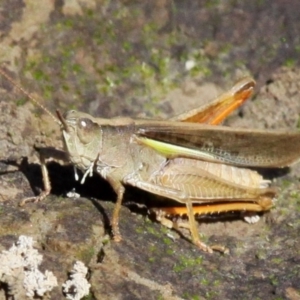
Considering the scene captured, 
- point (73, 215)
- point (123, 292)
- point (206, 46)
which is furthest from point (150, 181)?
point (206, 46)

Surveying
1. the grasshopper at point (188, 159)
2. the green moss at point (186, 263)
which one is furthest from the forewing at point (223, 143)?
the green moss at point (186, 263)

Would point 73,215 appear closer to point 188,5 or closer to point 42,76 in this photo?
point 42,76

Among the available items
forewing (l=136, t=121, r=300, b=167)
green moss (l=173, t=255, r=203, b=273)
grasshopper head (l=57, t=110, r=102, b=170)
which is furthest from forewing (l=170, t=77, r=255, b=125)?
green moss (l=173, t=255, r=203, b=273)

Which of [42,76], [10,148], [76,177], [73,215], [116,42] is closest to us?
[73,215]

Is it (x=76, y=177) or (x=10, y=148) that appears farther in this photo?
(x=10, y=148)

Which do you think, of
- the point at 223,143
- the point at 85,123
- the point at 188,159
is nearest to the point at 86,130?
the point at 85,123

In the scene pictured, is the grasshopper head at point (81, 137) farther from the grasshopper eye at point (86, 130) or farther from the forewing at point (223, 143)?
the forewing at point (223, 143)

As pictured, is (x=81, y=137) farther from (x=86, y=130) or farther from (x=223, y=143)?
(x=223, y=143)

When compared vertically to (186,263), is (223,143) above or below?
above
